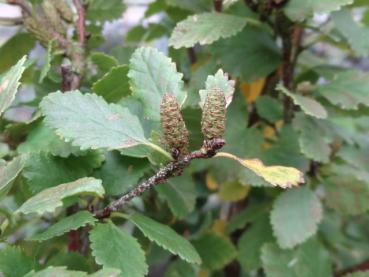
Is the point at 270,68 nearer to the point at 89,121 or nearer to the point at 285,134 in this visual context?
the point at 285,134

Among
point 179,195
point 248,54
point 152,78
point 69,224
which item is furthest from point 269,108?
point 69,224

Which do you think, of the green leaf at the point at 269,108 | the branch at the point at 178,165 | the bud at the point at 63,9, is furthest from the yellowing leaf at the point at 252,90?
the branch at the point at 178,165

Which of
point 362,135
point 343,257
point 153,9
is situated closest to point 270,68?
point 153,9

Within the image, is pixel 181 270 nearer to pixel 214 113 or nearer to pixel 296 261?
pixel 296 261

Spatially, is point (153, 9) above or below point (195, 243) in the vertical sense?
above

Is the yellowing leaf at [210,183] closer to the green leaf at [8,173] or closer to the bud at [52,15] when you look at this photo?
the bud at [52,15]

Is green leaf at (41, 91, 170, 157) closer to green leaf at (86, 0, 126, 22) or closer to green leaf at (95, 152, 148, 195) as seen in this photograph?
green leaf at (95, 152, 148, 195)
